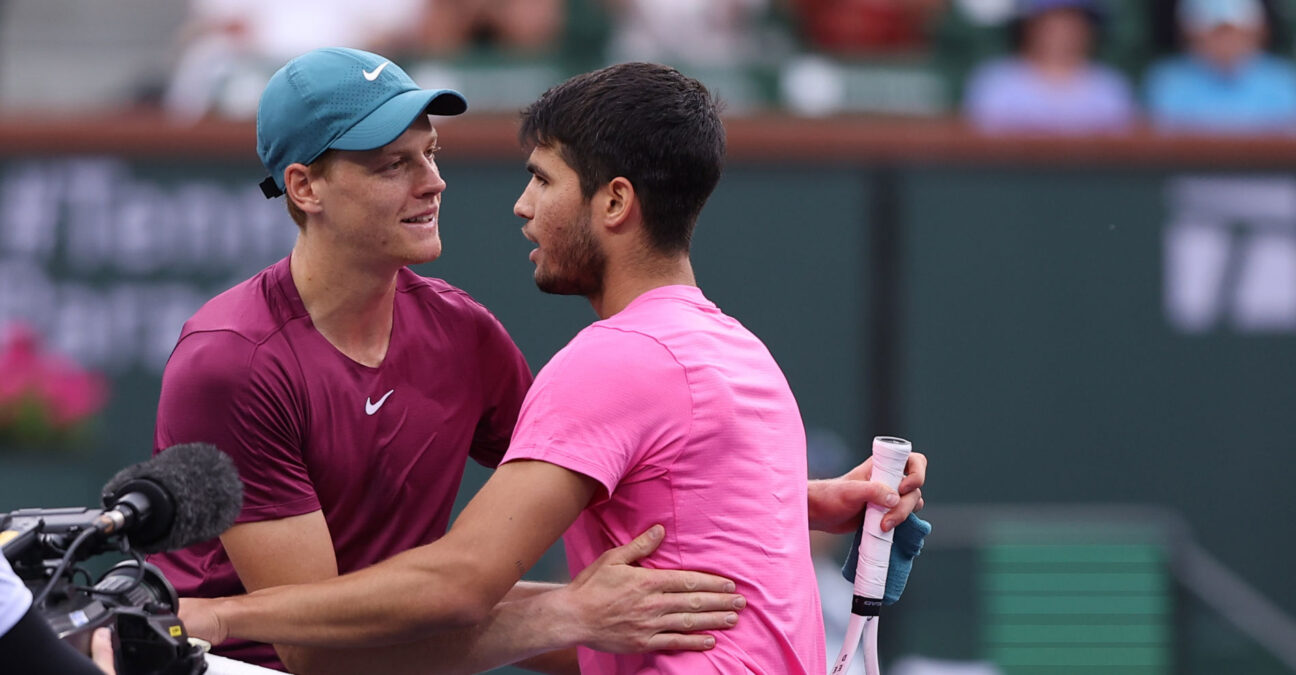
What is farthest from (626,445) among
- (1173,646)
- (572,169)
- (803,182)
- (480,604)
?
(1173,646)

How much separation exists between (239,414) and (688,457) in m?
0.82

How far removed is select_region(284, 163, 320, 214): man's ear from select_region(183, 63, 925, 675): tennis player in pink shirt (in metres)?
0.44

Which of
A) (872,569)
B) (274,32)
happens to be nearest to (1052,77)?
(274,32)

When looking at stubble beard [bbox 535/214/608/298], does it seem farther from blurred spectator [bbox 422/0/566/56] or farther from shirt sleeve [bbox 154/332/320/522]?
blurred spectator [bbox 422/0/566/56]

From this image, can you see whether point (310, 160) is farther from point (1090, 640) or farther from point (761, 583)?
point (1090, 640)

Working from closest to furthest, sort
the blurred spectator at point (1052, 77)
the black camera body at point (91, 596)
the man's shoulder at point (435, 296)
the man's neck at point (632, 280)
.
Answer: the black camera body at point (91, 596) < the man's neck at point (632, 280) < the man's shoulder at point (435, 296) < the blurred spectator at point (1052, 77)

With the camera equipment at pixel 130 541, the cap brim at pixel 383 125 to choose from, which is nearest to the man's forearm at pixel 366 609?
the camera equipment at pixel 130 541

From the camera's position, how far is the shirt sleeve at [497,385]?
3518 millimetres

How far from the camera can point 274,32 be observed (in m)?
8.65

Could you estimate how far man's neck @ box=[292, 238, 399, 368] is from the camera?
3262 mm

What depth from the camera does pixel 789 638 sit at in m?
2.98

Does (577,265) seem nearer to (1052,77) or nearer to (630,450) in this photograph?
(630,450)

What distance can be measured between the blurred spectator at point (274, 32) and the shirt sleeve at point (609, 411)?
18.3 feet

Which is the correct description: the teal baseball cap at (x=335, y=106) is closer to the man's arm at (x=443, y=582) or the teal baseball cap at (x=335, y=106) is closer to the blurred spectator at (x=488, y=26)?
the man's arm at (x=443, y=582)
